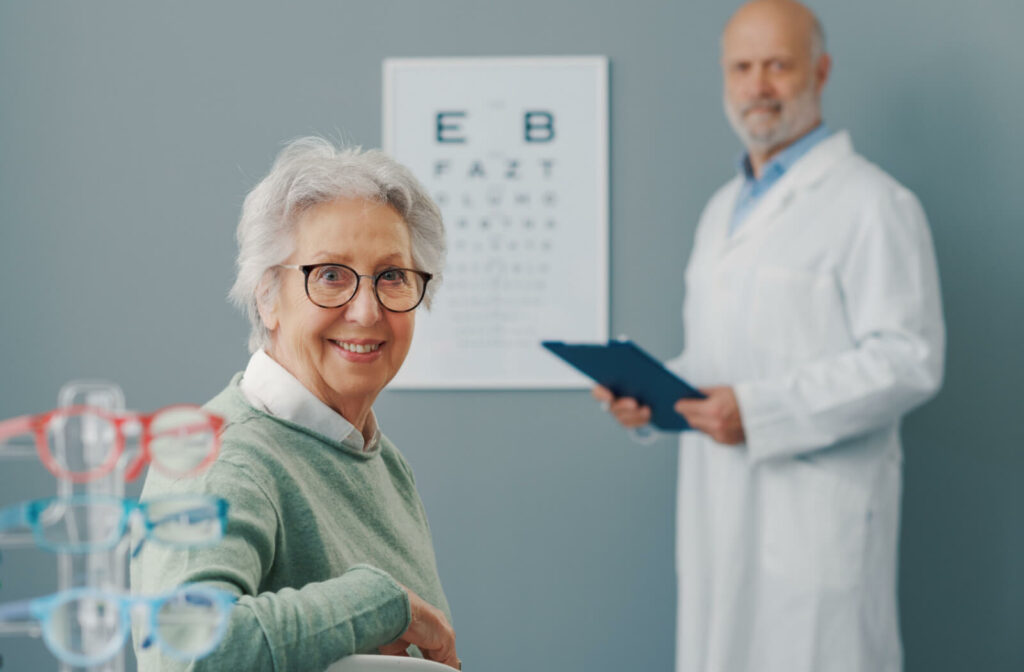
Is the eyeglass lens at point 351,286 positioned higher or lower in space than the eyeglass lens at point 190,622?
higher

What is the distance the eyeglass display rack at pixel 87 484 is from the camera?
497 mm

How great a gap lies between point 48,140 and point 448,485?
1287 mm

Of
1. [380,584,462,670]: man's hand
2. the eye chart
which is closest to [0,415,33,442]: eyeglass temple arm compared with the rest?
[380,584,462,670]: man's hand

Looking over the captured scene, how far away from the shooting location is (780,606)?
77.9 inches

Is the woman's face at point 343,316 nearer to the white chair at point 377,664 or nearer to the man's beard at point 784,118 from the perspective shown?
the white chair at point 377,664

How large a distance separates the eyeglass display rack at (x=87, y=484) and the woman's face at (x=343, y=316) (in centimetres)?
54

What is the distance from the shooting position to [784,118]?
2.12 m

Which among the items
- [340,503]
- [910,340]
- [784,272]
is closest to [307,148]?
[340,503]

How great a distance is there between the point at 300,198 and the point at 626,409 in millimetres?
1104

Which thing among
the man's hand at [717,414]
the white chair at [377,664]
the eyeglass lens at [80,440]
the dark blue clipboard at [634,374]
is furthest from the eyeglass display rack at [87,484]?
the man's hand at [717,414]

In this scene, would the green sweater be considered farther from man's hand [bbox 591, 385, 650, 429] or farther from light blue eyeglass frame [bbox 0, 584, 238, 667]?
man's hand [bbox 591, 385, 650, 429]

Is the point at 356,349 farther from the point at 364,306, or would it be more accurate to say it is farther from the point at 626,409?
the point at 626,409

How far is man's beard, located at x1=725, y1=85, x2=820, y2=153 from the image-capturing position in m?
2.12

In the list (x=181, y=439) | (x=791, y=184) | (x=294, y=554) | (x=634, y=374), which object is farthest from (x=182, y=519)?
(x=791, y=184)
